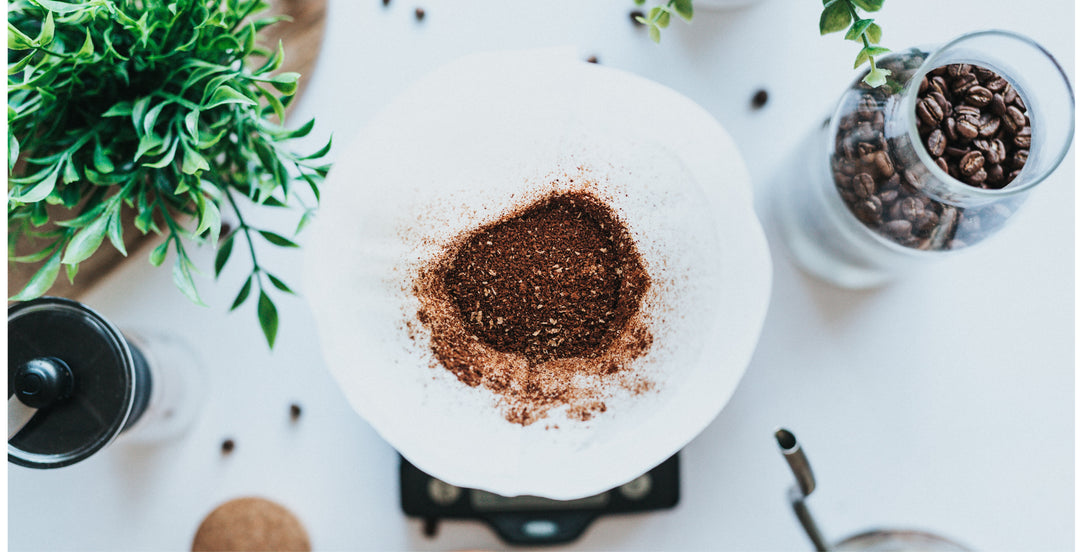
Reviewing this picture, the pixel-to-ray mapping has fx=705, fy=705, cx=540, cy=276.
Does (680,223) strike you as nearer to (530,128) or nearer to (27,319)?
(530,128)

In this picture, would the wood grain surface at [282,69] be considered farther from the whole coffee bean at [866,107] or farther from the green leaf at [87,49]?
the whole coffee bean at [866,107]

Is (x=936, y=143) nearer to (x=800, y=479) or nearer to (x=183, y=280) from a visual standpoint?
(x=800, y=479)

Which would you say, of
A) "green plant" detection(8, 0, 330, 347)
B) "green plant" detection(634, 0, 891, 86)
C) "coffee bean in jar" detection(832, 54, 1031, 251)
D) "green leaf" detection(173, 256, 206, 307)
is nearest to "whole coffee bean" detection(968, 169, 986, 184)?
"coffee bean in jar" detection(832, 54, 1031, 251)

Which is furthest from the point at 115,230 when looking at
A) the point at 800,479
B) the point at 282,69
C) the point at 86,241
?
the point at 800,479

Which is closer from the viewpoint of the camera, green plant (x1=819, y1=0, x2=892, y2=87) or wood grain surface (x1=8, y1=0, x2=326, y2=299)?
green plant (x1=819, y1=0, x2=892, y2=87)

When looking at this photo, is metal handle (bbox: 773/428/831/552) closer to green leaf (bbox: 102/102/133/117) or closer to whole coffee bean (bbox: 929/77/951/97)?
whole coffee bean (bbox: 929/77/951/97)

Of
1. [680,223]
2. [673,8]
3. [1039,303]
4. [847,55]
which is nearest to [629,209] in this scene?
[680,223]
